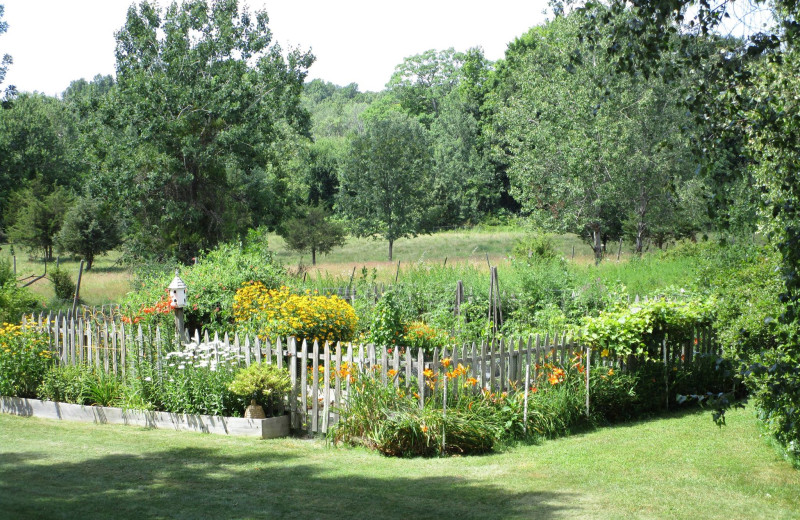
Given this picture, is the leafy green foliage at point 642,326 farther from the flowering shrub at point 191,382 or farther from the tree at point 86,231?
the tree at point 86,231

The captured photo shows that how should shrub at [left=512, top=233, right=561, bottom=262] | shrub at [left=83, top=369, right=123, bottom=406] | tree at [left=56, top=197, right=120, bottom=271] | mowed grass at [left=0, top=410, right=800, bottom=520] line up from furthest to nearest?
tree at [left=56, top=197, right=120, bottom=271] < shrub at [left=512, top=233, right=561, bottom=262] < shrub at [left=83, top=369, right=123, bottom=406] < mowed grass at [left=0, top=410, right=800, bottom=520]

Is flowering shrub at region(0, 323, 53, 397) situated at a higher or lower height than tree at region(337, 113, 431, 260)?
lower

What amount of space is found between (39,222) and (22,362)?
31.5m

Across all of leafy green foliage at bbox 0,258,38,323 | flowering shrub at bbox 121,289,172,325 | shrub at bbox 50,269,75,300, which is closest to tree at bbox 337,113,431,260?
shrub at bbox 50,269,75,300

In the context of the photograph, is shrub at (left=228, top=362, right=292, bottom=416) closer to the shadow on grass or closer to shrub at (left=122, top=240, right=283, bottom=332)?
the shadow on grass

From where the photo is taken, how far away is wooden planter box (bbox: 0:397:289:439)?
8766 millimetres

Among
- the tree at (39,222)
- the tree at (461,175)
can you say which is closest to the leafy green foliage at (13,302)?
the tree at (39,222)

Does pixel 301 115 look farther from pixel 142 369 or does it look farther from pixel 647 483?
pixel 647 483

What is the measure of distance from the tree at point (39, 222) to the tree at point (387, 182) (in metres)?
17.0

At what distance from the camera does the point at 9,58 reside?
27172 mm

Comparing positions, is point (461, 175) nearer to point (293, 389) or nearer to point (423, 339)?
point (423, 339)

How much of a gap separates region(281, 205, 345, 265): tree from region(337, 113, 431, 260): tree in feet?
15.5

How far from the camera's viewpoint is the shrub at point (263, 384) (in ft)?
28.4

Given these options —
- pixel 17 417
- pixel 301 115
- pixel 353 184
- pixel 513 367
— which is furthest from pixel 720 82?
pixel 353 184
